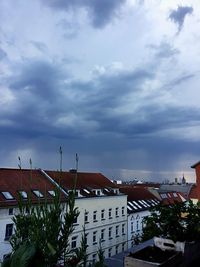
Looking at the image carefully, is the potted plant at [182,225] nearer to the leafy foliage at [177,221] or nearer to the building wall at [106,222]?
the leafy foliage at [177,221]

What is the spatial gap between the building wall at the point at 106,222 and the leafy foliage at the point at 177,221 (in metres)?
20.1

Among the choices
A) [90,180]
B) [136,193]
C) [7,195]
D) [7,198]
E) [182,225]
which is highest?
[90,180]

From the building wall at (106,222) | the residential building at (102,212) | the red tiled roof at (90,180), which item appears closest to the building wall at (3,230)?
the residential building at (102,212)

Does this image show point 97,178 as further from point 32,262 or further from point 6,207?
point 32,262

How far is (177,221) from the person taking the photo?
5.29m

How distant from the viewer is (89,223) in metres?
27.0

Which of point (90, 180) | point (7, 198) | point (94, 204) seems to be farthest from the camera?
point (90, 180)

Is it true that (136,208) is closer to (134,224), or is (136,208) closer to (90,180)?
(134,224)

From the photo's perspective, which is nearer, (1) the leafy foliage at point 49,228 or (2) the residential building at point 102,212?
(1) the leafy foliage at point 49,228

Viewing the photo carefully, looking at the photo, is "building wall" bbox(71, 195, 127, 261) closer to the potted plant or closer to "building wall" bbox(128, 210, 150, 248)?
"building wall" bbox(128, 210, 150, 248)

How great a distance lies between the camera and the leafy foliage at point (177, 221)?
16.9 ft

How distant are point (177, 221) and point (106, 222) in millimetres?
25433

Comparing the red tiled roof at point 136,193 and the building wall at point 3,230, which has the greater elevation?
the red tiled roof at point 136,193

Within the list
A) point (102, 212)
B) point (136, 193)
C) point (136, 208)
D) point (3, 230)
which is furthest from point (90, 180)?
point (3, 230)
